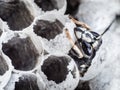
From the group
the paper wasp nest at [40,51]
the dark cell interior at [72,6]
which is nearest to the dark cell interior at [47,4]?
the paper wasp nest at [40,51]

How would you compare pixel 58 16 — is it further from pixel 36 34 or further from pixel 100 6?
pixel 100 6

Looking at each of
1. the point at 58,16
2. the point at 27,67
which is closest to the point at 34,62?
the point at 27,67

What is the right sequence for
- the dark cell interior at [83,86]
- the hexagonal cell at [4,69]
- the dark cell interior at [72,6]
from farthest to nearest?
the dark cell interior at [72,6], the dark cell interior at [83,86], the hexagonal cell at [4,69]

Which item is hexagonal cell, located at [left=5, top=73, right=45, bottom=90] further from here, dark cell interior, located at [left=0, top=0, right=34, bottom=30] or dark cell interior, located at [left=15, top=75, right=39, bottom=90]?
dark cell interior, located at [left=0, top=0, right=34, bottom=30]

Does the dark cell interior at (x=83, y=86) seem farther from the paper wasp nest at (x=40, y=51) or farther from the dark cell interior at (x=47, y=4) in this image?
the dark cell interior at (x=47, y=4)

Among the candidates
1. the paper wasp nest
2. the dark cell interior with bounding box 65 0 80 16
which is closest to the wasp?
the paper wasp nest

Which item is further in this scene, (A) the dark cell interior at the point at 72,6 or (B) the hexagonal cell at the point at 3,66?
(A) the dark cell interior at the point at 72,6
